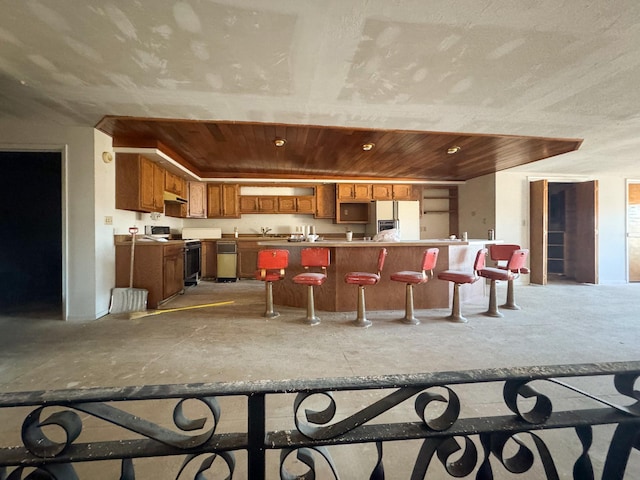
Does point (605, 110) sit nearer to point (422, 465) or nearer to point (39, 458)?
point (422, 465)

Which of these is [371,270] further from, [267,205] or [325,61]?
[267,205]

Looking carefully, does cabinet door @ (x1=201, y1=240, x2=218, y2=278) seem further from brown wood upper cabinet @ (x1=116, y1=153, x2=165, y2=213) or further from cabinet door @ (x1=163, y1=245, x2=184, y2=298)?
brown wood upper cabinet @ (x1=116, y1=153, x2=165, y2=213)

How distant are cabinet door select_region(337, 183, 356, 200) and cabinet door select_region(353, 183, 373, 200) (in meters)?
0.05

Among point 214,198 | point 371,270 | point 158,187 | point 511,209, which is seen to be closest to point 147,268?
point 158,187

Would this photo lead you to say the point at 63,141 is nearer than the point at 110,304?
Yes

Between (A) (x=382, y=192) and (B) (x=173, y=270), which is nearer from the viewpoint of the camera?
(B) (x=173, y=270)

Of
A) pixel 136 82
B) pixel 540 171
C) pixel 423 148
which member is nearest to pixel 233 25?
pixel 136 82

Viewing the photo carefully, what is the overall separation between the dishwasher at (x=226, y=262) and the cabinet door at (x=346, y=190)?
2.86 metres

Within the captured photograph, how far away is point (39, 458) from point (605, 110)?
4.96 m

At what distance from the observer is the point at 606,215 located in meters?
6.10

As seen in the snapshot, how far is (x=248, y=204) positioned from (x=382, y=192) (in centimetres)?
336

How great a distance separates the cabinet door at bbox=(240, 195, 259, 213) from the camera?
266 inches

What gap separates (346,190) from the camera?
268 inches

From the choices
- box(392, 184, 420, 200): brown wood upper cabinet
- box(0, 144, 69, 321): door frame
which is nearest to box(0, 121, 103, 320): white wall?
box(0, 144, 69, 321): door frame
